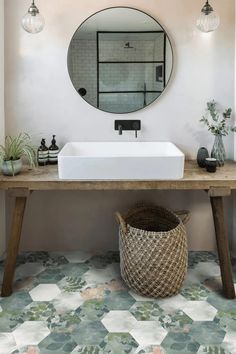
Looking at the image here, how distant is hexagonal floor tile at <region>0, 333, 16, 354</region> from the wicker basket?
2.63ft

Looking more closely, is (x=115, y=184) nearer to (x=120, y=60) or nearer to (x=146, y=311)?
(x=146, y=311)

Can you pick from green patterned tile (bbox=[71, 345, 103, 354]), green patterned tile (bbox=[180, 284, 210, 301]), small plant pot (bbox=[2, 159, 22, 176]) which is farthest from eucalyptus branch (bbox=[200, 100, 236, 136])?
green patterned tile (bbox=[71, 345, 103, 354])

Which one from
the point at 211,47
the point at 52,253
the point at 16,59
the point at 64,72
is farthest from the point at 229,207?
the point at 16,59

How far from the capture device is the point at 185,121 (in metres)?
2.99

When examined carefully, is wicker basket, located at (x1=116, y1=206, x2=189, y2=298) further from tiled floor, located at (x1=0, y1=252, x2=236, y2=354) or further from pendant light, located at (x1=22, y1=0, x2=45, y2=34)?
pendant light, located at (x1=22, y1=0, x2=45, y2=34)

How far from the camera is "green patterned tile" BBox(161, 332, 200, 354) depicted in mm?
1961

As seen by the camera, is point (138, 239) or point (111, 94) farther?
point (111, 94)

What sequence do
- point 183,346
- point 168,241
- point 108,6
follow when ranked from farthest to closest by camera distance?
point 108,6, point 168,241, point 183,346

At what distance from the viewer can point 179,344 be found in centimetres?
201

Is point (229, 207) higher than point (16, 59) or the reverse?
the reverse

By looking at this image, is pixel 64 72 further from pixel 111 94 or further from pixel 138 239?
pixel 138 239

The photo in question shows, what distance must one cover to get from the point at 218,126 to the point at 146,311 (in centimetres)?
142

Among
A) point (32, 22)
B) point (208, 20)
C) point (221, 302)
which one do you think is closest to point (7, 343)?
point (221, 302)

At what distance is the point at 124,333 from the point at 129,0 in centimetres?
224
